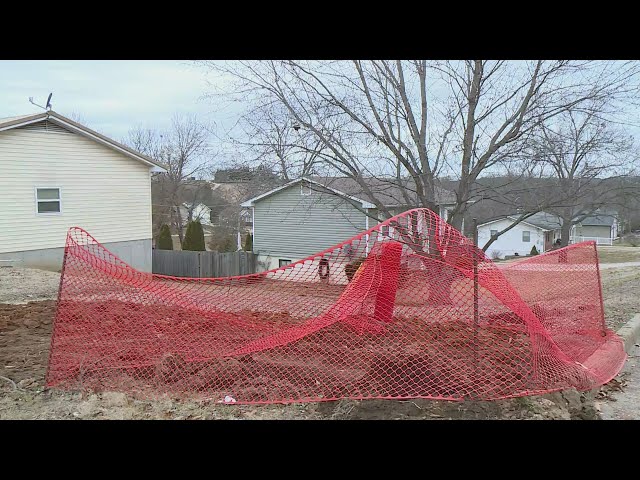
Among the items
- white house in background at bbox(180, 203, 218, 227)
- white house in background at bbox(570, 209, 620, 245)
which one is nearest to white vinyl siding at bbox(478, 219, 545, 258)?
white house in background at bbox(570, 209, 620, 245)

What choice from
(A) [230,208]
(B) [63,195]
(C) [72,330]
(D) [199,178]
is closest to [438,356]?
(C) [72,330]

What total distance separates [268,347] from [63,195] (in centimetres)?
1626

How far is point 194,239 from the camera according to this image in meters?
30.6

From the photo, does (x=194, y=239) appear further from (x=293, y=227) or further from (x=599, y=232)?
(x=599, y=232)

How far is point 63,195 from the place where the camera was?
19250mm

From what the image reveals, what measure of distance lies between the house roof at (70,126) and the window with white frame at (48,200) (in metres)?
2.15

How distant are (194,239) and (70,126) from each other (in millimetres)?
12110

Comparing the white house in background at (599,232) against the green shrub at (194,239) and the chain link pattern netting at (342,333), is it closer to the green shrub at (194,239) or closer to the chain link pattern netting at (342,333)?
the green shrub at (194,239)

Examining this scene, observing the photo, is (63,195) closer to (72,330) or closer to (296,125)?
(296,125)

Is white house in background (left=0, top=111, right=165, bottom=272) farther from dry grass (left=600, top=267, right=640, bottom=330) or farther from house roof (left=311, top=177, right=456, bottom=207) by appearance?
dry grass (left=600, top=267, right=640, bottom=330)

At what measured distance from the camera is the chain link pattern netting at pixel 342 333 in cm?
477

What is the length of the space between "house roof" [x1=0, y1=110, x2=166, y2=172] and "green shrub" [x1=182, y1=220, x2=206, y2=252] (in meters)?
7.84

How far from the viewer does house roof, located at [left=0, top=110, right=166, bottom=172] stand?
1722cm

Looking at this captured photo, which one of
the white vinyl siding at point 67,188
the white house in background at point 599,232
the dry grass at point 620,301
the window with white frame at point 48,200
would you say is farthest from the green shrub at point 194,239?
the white house in background at point 599,232
